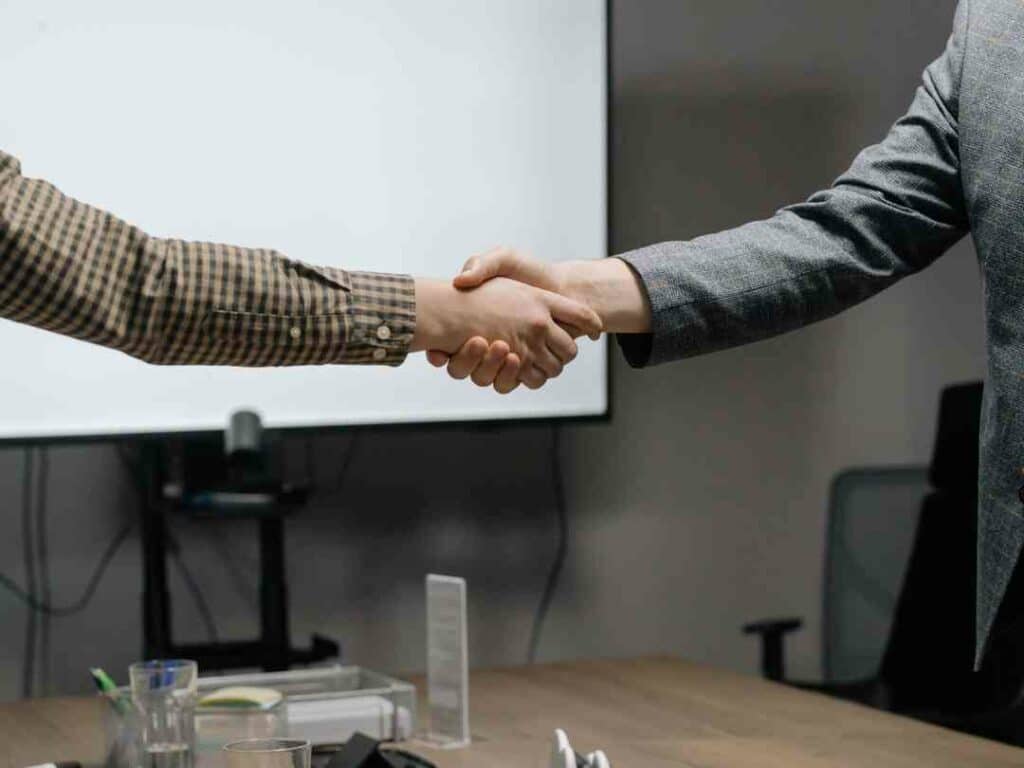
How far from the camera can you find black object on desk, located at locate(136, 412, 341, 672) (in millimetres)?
2285

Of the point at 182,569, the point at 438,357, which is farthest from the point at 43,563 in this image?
the point at 438,357

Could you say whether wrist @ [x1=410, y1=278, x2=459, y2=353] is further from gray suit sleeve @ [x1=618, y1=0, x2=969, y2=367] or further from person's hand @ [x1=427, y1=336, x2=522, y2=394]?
gray suit sleeve @ [x1=618, y1=0, x2=969, y2=367]

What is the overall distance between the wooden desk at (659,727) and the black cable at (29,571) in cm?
45

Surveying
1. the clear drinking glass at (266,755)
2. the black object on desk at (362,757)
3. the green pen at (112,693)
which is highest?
the clear drinking glass at (266,755)

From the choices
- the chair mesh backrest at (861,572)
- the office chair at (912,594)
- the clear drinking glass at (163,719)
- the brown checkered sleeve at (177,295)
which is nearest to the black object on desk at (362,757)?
the clear drinking glass at (163,719)

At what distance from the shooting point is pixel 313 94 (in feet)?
8.10

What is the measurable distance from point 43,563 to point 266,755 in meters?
1.41

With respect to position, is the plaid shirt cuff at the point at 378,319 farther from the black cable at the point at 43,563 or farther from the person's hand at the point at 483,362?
the black cable at the point at 43,563

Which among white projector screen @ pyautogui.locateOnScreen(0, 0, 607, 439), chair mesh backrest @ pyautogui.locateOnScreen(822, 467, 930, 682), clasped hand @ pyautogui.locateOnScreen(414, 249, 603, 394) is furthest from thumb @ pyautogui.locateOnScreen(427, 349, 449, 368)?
chair mesh backrest @ pyautogui.locateOnScreen(822, 467, 930, 682)

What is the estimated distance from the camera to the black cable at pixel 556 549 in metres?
2.90

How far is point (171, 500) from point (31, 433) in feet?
0.81

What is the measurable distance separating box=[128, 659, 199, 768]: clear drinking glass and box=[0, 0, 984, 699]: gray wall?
1056 millimetres

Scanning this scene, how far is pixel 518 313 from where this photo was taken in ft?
5.70

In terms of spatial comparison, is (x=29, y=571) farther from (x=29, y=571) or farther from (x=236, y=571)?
(x=236, y=571)
